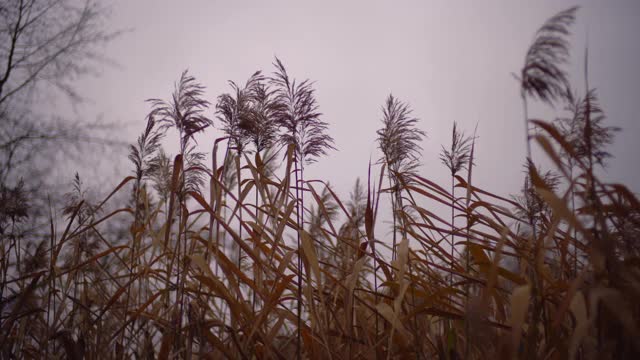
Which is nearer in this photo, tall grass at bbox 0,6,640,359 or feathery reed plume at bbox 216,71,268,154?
tall grass at bbox 0,6,640,359

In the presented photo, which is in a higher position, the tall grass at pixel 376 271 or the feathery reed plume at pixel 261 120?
the feathery reed plume at pixel 261 120

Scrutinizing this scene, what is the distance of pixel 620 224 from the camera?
1089 mm

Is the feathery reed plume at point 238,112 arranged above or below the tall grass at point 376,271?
above

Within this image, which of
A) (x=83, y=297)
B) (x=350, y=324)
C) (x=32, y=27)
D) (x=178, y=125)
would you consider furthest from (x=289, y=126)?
(x=32, y=27)

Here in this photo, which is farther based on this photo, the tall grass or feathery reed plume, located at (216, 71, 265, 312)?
feathery reed plume, located at (216, 71, 265, 312)

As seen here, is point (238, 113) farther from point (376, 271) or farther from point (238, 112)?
point (376, 271)

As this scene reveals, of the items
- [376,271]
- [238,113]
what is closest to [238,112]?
[238,113]

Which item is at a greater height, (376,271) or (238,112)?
(238,112)

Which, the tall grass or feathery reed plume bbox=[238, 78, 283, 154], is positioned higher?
feathery reed plume bbox=[238, 78, 283, 154]

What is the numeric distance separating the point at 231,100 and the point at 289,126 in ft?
1.15

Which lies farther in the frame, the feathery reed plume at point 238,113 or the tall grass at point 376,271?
the feathery reed plume at point 238,113

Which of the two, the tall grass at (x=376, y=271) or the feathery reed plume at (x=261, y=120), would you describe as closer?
the tall grass at (x=376, y=271)

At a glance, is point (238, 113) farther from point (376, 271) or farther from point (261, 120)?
point (376, 271)

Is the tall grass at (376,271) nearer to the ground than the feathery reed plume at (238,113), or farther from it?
nearer to the ground
